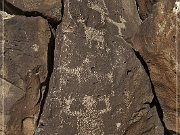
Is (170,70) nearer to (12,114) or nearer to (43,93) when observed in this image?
(43,93)

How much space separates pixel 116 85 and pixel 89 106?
0.28 meters

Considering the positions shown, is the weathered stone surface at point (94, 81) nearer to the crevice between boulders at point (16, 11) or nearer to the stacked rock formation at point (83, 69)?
the stacked rock formation at point (83, 69)

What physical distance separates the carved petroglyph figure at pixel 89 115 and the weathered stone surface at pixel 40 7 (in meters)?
0.67

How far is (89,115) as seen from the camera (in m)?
2.98

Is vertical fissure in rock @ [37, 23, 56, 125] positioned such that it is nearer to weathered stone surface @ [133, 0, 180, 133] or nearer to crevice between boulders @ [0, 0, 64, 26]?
crevice between boulders @ [0, 0, 64, 26]

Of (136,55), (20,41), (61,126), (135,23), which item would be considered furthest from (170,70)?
(20,41)

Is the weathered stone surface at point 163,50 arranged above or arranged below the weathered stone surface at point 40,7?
below

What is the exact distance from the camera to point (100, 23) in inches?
122

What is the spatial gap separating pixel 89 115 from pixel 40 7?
933mm

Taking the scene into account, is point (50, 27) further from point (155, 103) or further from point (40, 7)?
point (155, 103)

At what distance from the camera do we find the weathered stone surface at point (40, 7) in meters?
2.93

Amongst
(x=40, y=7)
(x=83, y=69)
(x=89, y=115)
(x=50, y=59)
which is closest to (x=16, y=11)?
(x=40, y=7)

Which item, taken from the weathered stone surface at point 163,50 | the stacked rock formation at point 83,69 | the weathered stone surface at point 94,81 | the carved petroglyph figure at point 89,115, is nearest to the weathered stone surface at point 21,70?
the stacked rock formation at point 83,69

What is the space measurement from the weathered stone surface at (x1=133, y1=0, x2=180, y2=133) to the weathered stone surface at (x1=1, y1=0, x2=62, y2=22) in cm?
68
